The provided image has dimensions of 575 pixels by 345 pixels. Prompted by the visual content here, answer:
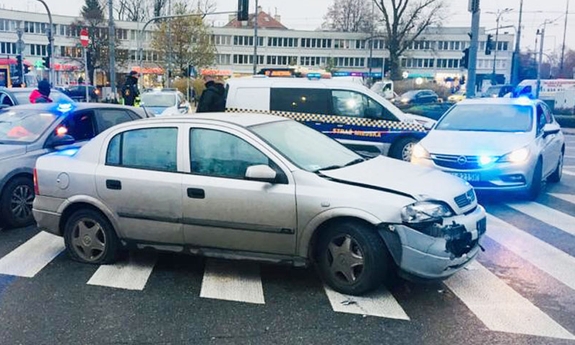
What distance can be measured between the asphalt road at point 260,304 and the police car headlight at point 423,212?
29.3 inches

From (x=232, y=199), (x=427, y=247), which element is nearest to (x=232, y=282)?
(x=232, y=199)

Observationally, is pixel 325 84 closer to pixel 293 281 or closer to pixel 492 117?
pixel 492 117

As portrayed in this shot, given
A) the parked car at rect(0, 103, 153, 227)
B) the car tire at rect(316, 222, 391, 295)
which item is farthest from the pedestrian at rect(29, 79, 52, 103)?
the car tire at rect(316, 222, 391, 295)

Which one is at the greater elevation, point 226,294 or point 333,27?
point 333,27

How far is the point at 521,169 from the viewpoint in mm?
8992

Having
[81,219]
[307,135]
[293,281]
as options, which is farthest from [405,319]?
[81,219]

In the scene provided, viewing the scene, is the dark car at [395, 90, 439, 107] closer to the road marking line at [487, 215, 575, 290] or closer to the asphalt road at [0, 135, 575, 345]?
the road marking line at [487, 215, 575, 290]

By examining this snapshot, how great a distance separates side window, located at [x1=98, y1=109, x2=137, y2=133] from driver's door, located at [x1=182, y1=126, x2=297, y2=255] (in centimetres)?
356

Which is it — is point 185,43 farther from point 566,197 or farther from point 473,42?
point 566,197

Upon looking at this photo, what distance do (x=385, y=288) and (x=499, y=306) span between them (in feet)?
3.22

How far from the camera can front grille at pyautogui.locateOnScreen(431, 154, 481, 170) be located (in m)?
8.88

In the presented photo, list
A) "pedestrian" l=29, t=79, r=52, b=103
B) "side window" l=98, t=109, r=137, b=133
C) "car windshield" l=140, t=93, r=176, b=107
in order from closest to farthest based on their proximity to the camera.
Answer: "side window" l=98, t=109, r=137, b=133, "pedestrian" l=29, t=79, r=52, b=103, "car windshield" l=140, t=93, r=176, b=107

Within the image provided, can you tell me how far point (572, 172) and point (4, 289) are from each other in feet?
39.6

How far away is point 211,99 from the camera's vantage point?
11.9 m
